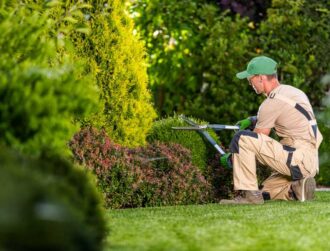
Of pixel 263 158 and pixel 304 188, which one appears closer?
pixel 263 158

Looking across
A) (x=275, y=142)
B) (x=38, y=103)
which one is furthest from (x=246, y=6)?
(x=38, y=103)

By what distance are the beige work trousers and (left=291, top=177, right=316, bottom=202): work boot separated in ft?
0.22

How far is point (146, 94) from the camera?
31.4ft

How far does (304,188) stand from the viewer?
9.54 metres

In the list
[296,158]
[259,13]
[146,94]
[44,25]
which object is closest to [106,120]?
[146,94]

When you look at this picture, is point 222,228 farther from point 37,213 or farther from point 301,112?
point 301,112

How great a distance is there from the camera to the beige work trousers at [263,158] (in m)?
9.11

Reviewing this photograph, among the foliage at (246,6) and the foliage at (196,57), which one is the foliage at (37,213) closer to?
the foliage at (196,57)

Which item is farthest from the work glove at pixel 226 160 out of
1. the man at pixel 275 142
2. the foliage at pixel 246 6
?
the foliage at pixel 246 6

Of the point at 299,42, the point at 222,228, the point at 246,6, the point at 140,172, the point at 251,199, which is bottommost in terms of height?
the point at 251,199

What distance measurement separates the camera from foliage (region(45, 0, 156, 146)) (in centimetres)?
923

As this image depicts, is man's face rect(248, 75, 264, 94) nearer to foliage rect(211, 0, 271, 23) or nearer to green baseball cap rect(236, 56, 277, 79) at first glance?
green baseball cap rect(236, 56, 277, 79)

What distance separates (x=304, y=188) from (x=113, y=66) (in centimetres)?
253

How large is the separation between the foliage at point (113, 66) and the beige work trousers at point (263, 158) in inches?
46.6
